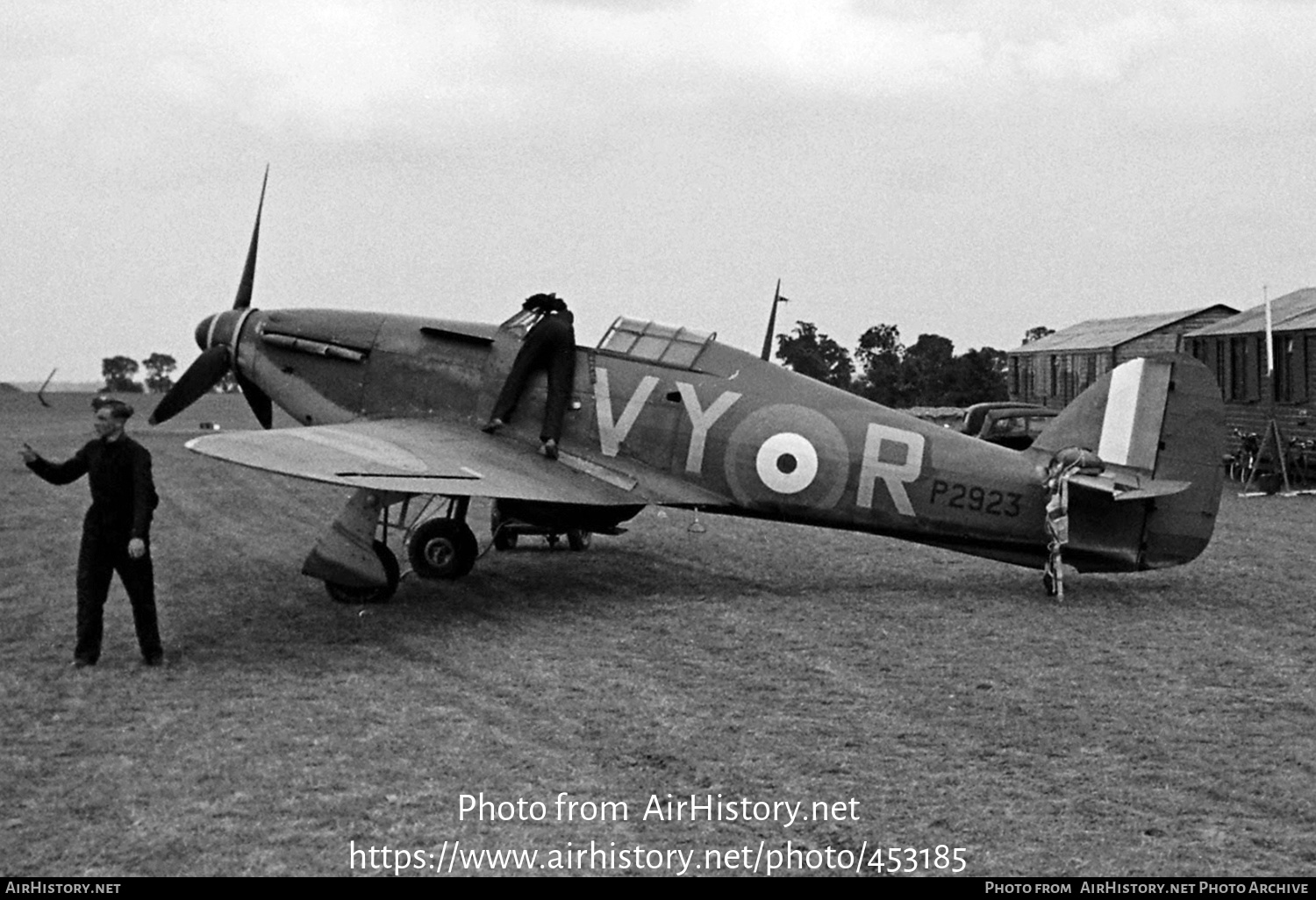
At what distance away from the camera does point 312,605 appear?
995cm

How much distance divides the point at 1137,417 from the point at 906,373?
3415cm

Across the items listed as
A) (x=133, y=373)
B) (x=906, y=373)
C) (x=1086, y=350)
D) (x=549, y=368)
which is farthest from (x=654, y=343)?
(x=133, y=373)

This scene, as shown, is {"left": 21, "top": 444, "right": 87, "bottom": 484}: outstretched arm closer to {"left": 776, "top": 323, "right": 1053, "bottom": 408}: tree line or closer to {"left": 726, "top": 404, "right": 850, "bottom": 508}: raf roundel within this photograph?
{"left": 726, "top": 404, "right": 850, "bottom": 508}: raf roundel

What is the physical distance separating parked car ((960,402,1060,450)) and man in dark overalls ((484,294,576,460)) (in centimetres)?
1486

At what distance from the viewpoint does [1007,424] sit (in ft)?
83.2

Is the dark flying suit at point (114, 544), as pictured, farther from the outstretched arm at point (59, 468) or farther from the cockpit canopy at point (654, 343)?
the cockpit canopy at point (654, 343)

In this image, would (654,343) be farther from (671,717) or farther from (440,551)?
(671,717)

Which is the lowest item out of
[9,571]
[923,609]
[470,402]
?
[9,571]

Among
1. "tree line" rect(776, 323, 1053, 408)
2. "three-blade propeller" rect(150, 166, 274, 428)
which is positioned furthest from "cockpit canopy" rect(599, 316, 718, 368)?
"tree line" rect(776, 323, 1053, 408)

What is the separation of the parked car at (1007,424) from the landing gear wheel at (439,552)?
1507 centimetres

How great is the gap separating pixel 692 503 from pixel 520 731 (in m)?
4.27

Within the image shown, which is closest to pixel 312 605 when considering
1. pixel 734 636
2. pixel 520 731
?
pixel 734 636

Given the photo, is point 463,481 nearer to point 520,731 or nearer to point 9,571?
point 520,731

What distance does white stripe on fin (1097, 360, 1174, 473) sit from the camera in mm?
10266
